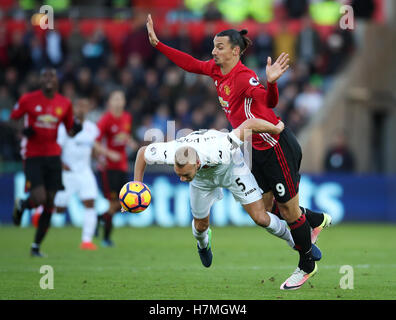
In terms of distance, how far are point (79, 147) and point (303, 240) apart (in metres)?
7.13

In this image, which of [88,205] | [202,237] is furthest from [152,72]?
[202,237]

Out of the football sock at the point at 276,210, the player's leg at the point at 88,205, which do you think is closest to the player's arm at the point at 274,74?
the football sock at the point at 276,210

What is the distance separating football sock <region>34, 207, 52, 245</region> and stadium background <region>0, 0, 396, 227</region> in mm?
5651

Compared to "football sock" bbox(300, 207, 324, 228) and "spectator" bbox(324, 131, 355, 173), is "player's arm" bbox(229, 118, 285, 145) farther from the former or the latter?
"spectator" bbox(324, 131, 355, 173)

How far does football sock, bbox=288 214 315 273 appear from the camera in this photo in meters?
8.92

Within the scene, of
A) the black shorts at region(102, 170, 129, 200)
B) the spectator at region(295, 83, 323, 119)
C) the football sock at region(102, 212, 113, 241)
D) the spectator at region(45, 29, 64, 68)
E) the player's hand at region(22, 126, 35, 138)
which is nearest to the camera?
the player's hand at region(22, 126, 35, 138)

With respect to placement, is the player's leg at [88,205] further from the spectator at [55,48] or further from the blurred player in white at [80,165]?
the spectator at [55,48]

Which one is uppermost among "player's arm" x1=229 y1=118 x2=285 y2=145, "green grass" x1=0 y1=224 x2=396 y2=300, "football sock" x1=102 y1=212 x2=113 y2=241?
"player's arm" x1=229 y1=118 x2=285 y2=145

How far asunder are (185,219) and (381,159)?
7973mm

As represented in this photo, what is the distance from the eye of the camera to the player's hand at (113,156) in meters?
14.8

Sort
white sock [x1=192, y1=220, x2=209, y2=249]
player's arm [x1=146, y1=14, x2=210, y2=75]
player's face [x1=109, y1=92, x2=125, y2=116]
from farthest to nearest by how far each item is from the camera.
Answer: player's face [x1=109, y1=92, x2=125, y2=116], white sock [x1=192, y1=220, x2=209, y2=249], player's arm [x1=146, y1=14, x2=210, y2=75]

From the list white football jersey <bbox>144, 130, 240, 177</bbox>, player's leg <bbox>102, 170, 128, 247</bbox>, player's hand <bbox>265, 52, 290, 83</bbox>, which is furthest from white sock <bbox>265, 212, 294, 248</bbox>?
player's leg <bbox>102, 170, 128, 247</bbox>
